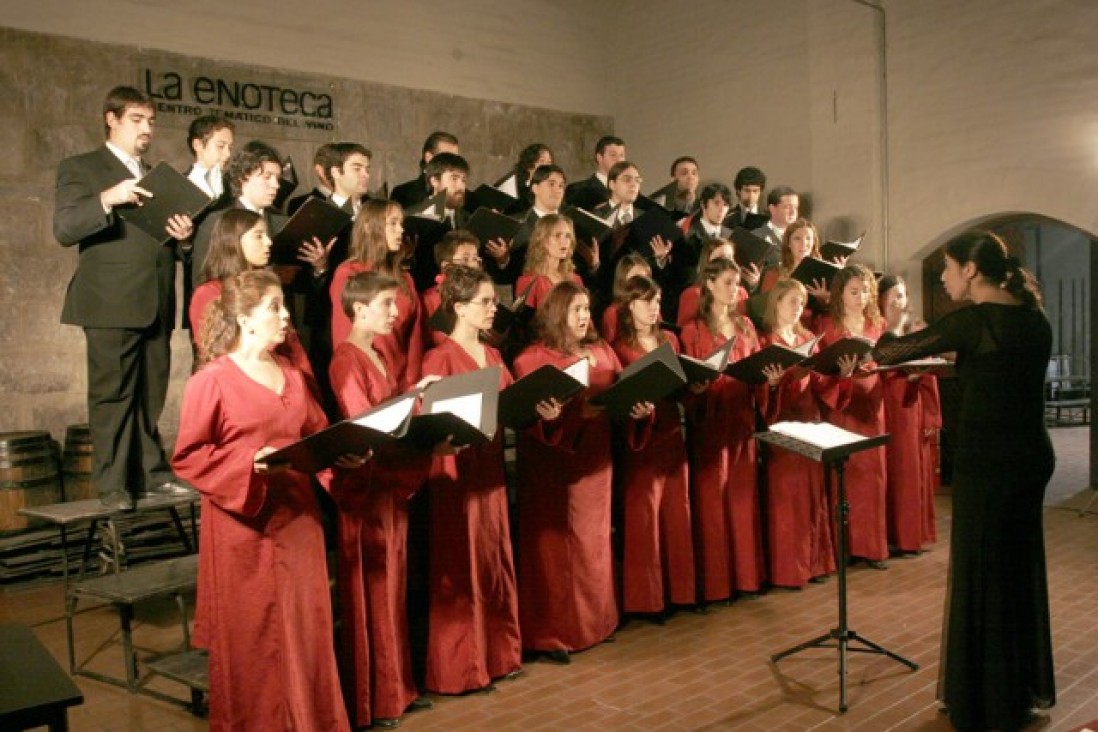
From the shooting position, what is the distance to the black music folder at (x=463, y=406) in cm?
358

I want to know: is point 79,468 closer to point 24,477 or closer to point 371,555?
point 24,477

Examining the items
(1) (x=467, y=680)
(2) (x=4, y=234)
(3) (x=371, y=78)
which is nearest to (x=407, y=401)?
(1) (x=467, y=680)

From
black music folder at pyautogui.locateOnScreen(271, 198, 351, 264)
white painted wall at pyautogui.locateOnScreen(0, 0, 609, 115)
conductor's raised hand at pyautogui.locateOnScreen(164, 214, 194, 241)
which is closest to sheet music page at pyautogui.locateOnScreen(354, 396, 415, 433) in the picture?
black music folder at pyautogui.locateOnScreen(271, 198, 351, 264)

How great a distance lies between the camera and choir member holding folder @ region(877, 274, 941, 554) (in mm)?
6125

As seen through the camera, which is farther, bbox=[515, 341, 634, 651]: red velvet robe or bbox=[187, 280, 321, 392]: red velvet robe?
bbox=[515, 341, 634, 651]: red velvet robe

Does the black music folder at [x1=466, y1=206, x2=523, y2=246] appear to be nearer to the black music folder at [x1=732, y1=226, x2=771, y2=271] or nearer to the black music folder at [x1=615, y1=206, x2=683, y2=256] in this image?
the black music folder at [x1=615, y1=206, x2=683, y2=256]

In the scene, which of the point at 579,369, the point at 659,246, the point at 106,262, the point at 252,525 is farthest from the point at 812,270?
the point at 106,262

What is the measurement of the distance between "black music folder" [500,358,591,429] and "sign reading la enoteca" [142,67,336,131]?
4671 millimetres

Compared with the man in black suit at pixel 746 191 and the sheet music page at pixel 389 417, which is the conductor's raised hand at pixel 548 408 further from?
the man in black suit at pixel 746 191

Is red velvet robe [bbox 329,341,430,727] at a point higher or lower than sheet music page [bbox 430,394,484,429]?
lower

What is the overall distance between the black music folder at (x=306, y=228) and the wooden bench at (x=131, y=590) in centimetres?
147

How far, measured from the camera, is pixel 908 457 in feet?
20.2

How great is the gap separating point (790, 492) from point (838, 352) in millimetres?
1018

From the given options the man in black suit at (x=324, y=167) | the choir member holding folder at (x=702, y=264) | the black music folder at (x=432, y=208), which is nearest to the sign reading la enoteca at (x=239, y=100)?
the man in black suit at (x=324, y=167)
